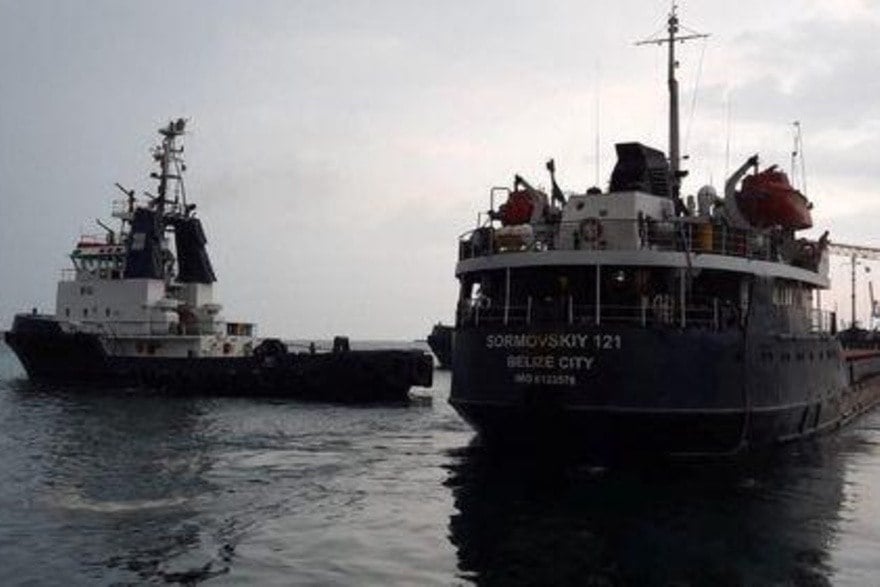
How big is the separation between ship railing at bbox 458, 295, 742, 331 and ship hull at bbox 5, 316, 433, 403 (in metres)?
22.6

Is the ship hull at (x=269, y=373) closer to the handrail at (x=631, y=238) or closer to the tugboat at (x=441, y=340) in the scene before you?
the handrail at (x=631, y=238)

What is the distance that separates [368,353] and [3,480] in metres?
26.5

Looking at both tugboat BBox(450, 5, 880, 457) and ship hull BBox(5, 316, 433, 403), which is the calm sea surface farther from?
ship hull BBox(5, 316, 433, 403)

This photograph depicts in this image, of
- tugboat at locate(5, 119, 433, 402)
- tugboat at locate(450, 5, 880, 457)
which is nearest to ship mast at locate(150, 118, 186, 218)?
tugboat at locate(5, 119, 433, 402)

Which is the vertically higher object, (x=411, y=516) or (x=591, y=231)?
(x=591, y=231)

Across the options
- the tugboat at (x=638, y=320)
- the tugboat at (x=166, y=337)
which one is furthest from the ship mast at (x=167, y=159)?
the tugboat at (x=638, y=320)

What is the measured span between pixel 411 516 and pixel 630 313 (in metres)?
8.75

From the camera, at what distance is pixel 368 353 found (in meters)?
45.9

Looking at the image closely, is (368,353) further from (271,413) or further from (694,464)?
(694,464)

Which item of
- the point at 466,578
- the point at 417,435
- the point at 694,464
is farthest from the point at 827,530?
the point at 417,435

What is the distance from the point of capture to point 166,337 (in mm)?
50438

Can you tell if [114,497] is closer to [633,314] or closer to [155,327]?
[633,314]

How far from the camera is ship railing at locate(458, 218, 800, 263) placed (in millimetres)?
22719

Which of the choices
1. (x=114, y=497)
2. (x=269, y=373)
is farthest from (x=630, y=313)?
(x=269, y=373)
